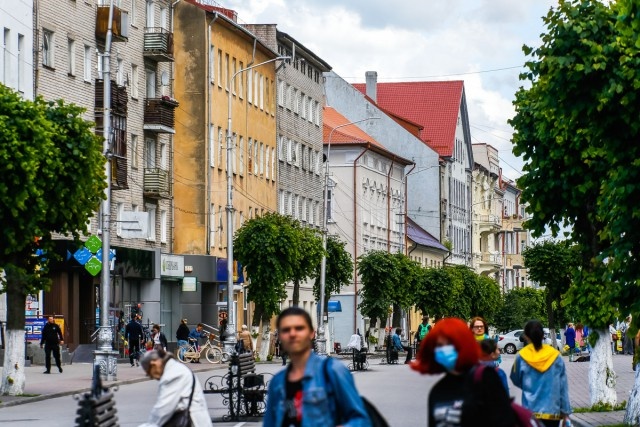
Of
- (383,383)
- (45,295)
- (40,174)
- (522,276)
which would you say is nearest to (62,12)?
(45,295)

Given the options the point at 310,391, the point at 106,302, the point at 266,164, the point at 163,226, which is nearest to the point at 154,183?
the point at 163,226

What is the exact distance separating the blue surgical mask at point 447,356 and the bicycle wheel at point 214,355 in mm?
55440

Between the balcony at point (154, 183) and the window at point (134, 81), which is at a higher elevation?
the window at point (134, 81)

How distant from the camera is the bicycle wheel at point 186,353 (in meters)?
62.1

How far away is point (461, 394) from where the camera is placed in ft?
28.1

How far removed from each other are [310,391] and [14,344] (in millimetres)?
27191

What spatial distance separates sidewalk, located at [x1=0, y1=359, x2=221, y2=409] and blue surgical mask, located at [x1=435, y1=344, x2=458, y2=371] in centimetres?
2498

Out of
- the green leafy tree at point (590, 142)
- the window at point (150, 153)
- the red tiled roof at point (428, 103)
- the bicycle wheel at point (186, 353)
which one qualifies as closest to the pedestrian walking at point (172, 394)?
the green leafy tree at point (590, 142)

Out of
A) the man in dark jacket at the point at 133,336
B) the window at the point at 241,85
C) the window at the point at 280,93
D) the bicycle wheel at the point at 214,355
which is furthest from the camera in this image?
the window at the point at 280,93

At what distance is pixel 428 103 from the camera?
138 metres

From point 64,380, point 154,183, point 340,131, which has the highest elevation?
point 340,131

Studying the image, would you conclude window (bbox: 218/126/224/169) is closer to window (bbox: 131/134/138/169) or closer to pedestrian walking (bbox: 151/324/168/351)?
window (bbox: 131/134/138/169)

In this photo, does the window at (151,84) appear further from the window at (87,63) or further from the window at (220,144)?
the window at (220,144)

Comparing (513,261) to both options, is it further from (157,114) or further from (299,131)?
(157,114)
